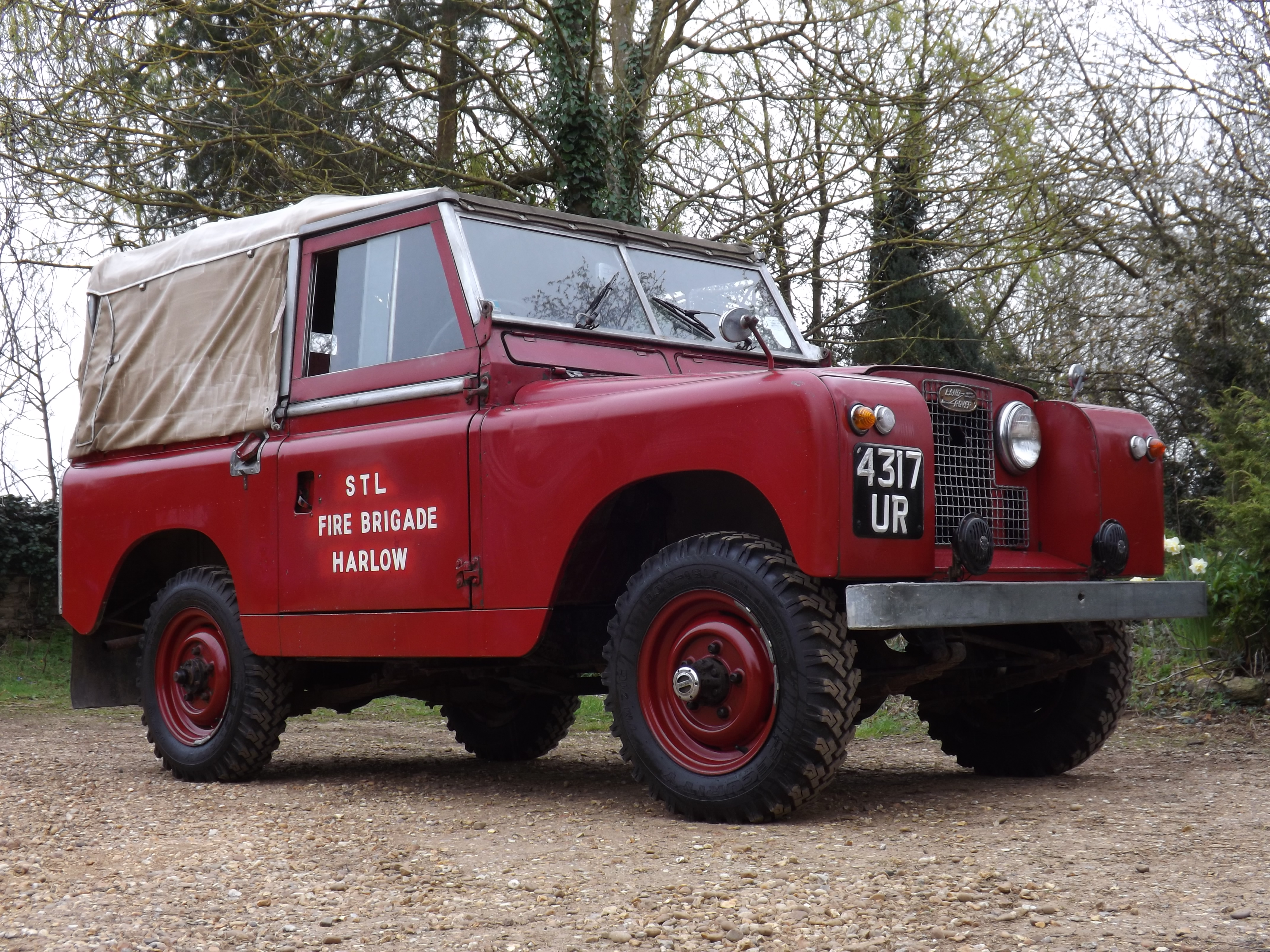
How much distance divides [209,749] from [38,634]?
416 inches

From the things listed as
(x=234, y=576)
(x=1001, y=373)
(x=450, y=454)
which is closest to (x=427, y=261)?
(x=450, y=454)

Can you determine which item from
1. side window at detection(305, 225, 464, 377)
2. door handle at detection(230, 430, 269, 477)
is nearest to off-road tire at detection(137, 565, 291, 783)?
door handle at detection(230, 430, 269, 477)

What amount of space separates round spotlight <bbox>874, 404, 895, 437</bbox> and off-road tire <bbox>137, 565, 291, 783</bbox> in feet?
10.9

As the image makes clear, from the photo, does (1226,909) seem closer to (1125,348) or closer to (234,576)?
(234,576)

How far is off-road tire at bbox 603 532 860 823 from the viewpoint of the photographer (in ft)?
14.3

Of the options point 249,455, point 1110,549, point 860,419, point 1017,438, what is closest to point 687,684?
point 860,419

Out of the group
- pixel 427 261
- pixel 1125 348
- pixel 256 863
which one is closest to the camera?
pixel 256 863

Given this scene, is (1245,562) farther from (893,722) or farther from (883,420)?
(883,420)

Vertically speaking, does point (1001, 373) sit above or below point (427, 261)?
above

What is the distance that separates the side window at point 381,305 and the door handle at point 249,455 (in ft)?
1.25

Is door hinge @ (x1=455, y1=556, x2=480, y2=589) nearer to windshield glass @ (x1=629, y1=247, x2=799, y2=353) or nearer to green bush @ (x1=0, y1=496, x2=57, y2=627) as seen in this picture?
windshield glass @ (x1=629, y1=247, x2=799, y2=353)

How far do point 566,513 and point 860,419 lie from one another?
1.22m

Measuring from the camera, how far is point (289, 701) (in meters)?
6.48

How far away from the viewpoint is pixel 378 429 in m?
5.83
